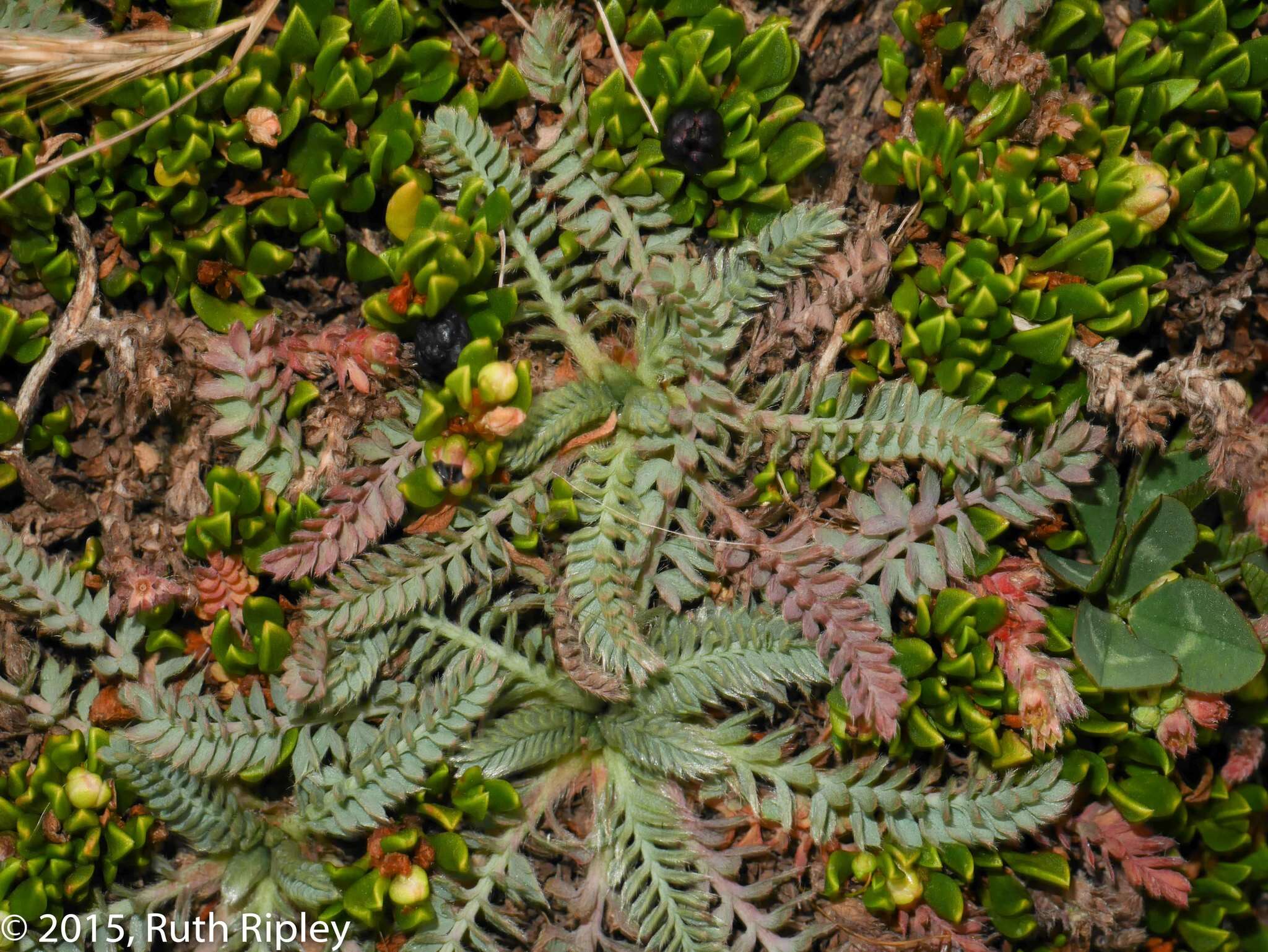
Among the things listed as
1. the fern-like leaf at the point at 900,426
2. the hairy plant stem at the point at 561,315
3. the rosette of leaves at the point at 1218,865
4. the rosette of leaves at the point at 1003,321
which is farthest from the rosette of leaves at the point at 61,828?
the rosette of leaves at the point at 1218,865

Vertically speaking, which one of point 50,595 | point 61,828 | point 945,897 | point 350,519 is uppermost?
point 350,519

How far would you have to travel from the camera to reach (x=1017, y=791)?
2.87 metres

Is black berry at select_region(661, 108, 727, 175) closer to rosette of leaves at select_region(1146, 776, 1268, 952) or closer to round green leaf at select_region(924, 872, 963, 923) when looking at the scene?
round green leaf at select_region(924, 872, 963, 923)

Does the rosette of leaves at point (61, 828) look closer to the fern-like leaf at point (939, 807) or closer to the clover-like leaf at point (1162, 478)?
the fern-like leaf at point (939, 807)

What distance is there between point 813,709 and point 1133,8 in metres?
2.53

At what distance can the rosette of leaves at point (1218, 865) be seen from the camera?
10.5ft

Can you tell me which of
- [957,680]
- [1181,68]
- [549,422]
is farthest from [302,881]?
[1181,68]

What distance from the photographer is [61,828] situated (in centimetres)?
284

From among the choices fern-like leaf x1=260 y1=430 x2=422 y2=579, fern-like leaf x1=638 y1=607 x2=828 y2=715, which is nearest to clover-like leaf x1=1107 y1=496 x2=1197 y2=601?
fern-like leaf x1=638 y1=607 x2=828 y2=715

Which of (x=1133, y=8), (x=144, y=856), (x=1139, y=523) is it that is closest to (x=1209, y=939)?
(x=1139, y=523)

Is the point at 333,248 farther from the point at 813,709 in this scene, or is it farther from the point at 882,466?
the point at 813,709

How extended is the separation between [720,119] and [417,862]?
2.35 m

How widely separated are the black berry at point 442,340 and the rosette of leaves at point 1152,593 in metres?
1.87

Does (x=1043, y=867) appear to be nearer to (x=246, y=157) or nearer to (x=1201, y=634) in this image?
(x=1201, y=634)
